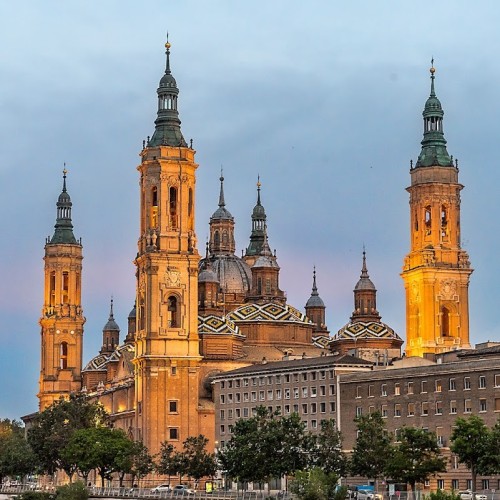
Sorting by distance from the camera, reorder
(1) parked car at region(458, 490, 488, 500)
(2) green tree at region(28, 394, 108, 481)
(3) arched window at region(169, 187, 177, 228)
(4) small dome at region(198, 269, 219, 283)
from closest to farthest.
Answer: (1) parked car at region(458, 490, 488, 500), (2) green tree at region(28, 394, 108, 481), (3) arched window at region(169, 187, 177, 228), (4) small dome at region(198, 269, 219, 283)

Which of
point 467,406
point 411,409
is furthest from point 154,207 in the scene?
point 467,406

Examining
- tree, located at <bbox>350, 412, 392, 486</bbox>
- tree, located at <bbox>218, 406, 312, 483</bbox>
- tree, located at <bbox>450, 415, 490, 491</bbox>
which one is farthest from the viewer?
tree, located at <bbox>218, 406, 312, 483</bbox>

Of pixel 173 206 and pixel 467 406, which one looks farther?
pixel 173 206

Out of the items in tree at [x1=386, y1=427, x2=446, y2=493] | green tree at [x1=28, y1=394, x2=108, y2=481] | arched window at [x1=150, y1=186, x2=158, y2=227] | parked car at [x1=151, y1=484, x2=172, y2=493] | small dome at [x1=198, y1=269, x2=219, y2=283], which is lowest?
parked car at [x1=151, y1=484, x2=172, y2=493]

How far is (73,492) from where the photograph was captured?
133250 millimetres

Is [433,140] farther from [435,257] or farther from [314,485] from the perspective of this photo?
[314,485]

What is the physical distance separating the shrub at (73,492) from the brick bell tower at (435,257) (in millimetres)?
48186

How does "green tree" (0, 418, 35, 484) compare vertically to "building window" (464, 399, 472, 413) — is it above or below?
below

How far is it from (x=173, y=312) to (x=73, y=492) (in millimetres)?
39511

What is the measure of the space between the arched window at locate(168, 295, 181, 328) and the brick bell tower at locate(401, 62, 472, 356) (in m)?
25.5

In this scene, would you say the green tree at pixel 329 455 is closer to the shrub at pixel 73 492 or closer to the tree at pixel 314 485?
the tree at pixel 314 485

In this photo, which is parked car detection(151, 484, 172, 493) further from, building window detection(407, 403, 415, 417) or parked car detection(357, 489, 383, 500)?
parked car detection(357, 489, 383, 500)

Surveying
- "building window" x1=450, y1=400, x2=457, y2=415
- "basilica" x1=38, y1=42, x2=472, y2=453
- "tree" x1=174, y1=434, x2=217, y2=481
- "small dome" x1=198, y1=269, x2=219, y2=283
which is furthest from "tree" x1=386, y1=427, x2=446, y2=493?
"small dome" x1=198, y1=269, x2=219, y2=283

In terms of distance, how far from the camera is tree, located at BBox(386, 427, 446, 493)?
11506 centimetres
